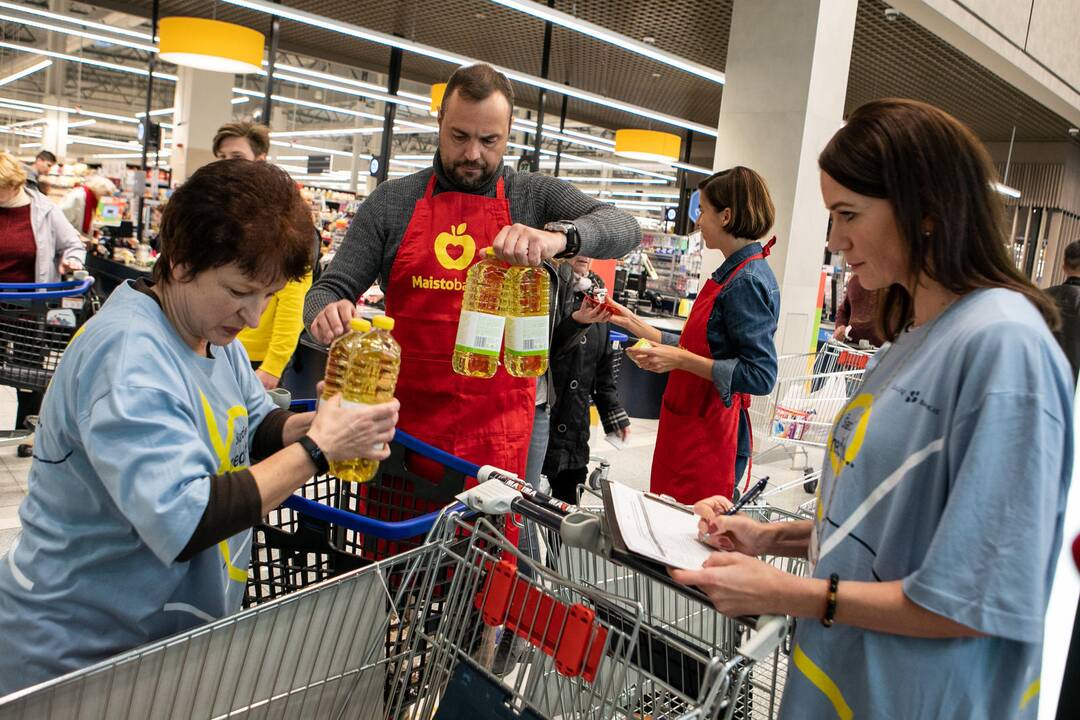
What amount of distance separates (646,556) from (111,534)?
2.86 ft

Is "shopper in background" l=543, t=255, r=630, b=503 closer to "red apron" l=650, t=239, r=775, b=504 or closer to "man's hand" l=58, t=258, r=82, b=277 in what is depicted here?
"red apron" l=650, t=239, r=775, b=504

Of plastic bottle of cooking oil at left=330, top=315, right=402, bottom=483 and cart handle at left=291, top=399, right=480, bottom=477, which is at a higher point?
plastic bottle of cooking oil at left=330, top=315, right=402, bottom=483

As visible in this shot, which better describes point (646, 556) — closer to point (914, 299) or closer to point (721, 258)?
point (914, 299)

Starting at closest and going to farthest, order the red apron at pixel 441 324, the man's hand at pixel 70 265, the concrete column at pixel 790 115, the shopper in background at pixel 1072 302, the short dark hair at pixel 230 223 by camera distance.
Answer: the short dark hair at pixel 230 223 < the red apron at pixel 441 324 < the man's hand at pixel 70 265 < the concrete column at pixel 790 115 < the shopper in background at pixel 1072 302

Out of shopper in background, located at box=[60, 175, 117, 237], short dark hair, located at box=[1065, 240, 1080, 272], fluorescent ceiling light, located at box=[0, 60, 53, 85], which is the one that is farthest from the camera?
fluorescent ceiling light, located at box=[0, 60, 53, 85]

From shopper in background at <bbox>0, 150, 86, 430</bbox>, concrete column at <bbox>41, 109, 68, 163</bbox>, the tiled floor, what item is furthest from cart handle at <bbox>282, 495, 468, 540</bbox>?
concrete column at <bbox>41, 109, 68, 163</bbox>

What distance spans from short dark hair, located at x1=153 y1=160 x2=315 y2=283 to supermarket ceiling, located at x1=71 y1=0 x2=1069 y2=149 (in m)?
9.42

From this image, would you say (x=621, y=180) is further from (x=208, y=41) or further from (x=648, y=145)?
(x=208, y=41)

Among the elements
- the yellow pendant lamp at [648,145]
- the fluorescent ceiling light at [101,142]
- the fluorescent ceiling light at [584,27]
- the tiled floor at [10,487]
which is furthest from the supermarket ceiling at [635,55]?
the fluorescent ceiling light at [101,142]

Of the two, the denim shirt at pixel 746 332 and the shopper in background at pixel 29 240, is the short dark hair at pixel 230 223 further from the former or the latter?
the shopper in background at pixel 29 240

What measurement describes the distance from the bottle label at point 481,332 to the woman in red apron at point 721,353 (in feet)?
3.47

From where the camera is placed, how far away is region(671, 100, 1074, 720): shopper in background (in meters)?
1.09

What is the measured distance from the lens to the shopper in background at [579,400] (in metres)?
3.69

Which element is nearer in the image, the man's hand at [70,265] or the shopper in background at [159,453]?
the shopper in background at [159,453]
